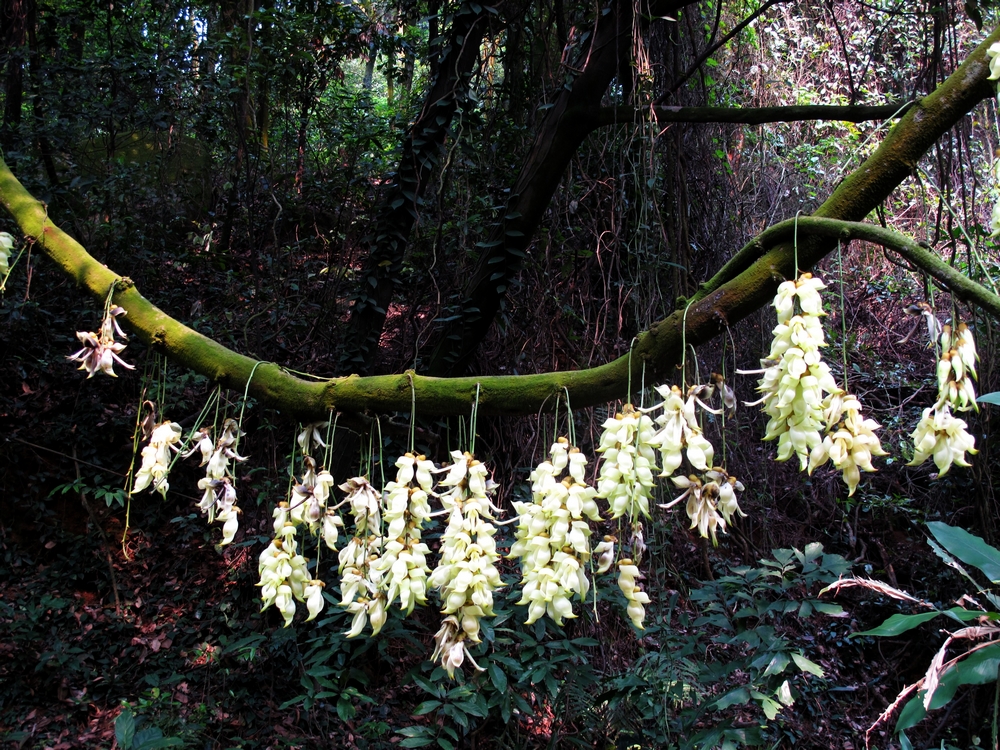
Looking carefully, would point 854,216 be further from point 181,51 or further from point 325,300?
point 181,51

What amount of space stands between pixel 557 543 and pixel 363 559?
364 millimetres

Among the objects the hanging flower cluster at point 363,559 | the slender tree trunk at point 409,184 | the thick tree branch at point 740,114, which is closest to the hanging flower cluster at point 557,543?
the hanging flower cluster at point 363,559

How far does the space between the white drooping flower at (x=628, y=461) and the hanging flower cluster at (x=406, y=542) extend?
1.00 ft

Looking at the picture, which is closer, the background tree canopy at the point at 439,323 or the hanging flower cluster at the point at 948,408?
the hanging flower cluster at the point at 948,408

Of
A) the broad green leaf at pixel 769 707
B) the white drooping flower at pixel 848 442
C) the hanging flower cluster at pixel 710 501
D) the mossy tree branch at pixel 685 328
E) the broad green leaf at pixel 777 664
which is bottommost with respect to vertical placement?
the broad green leaf at pixel 769 707

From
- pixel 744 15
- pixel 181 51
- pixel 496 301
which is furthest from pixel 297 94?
pixel 744 15

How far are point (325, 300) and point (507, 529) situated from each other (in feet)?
6.57

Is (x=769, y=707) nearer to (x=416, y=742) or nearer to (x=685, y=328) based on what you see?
(x=416, y=742)

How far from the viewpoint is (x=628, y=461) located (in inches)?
41.6

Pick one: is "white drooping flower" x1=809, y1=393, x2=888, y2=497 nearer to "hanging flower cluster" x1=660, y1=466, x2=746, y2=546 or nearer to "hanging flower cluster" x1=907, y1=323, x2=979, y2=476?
"hanging flower cluster" x1=907, y1=323, x2=979, y2=476

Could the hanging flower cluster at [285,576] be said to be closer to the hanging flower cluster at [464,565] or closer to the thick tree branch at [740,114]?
the hanging flower cluster at [464,565]

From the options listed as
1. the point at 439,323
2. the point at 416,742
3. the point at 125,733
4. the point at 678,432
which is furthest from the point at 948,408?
the point at 439,323

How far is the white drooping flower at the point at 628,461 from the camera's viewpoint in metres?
1.06

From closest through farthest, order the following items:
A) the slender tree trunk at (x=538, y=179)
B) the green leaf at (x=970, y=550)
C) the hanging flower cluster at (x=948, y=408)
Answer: the hanging flower cluster at (x=948, y=408), the green leaf at (x=970, y=550), the slender tree trunk at (x=538, y=179)
